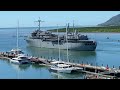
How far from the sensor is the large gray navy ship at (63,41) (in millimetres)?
15211

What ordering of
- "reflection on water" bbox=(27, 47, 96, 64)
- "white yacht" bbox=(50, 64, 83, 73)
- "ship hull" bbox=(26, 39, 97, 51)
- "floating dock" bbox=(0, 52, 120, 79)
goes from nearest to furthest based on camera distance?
"floating dock" bbox=(0, 52, 120, 79) → "white yacht" bbox=(50, 64, 83, 73) → "reflection on water" bbox=(27, 47, 96, 64) → "ship hull" bbox=(26, 39, 97, 51)

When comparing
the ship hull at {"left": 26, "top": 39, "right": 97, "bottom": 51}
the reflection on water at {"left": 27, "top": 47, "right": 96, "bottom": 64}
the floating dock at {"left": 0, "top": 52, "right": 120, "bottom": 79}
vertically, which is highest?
the ship hull at {"left": 26, "top": 39, "right": 97, "bottom": 51}

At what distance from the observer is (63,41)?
52.5ft

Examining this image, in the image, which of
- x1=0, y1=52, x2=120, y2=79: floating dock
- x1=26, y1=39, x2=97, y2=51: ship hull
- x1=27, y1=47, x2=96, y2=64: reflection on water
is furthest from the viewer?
x1=26, y1=39, x2=97, y2=51: ship hull

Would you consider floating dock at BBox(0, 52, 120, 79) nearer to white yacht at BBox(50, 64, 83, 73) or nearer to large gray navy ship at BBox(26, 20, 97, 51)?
white yacht at BBox(50, 64, 83, 73)

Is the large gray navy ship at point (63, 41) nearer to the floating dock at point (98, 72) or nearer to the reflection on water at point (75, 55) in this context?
the reflection on water at point (75, 55)

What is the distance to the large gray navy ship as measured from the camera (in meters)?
15.2

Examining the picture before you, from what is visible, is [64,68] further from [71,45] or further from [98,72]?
[71,45]

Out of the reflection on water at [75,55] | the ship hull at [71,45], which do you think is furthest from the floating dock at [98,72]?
the ship hull at [71,45]

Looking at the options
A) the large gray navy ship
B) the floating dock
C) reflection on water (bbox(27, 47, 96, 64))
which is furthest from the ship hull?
the floating dock

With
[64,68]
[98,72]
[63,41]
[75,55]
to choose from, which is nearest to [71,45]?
[63,41]

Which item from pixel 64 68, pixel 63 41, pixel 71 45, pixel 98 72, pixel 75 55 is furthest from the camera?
pixel 63 41

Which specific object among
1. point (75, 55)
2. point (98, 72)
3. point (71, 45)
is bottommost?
point (98, 72)

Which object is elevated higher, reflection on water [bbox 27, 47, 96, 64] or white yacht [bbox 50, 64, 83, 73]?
reflection on water [bbox 27, 47, 96, 64]
